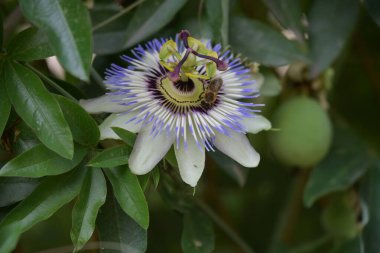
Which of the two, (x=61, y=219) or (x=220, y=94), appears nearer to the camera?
(x=220, y=94)

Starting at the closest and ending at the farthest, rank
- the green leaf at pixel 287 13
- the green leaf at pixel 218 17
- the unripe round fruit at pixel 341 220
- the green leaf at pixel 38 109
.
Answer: the green leaf at pixel 38 109 → the green leaf at pixel 218 17 → the green leaf at pixel 287 13 → the unripe round fruit at pixel 341 220

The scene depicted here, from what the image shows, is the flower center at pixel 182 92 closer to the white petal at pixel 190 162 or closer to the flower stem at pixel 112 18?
the white petal at pixel 190 162

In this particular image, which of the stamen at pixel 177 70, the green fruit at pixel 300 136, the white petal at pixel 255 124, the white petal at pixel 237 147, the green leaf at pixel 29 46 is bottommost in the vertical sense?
the green fruit at pixel 300 136

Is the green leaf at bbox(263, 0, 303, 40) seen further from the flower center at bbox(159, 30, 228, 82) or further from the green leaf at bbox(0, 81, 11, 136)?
the green leaf at bbox(0, 81, 11, 136)

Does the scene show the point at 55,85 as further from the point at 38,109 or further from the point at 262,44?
the point at 262,44

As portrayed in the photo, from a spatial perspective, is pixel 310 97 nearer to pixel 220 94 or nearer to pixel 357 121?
pixel 357 121

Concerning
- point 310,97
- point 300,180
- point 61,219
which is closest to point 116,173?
point 310,97

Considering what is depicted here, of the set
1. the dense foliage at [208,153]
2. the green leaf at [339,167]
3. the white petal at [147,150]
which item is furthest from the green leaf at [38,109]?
the green leaf at [339,167]
